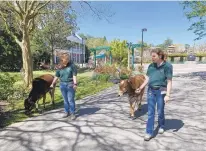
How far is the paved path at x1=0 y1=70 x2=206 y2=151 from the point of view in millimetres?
6082

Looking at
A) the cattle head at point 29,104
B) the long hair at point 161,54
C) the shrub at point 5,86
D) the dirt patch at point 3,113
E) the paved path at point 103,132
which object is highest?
the long hair at point 161,54

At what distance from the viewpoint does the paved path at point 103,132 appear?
6.08 metres

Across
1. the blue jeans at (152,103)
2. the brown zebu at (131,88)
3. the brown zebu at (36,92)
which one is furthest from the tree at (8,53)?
the blue jeans at (152,103)

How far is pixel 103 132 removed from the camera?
7.09 meters

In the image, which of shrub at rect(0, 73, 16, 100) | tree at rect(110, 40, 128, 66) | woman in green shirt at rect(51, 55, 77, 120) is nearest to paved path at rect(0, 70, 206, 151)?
woman in green shirt at rect(51, 55, 77, 120)

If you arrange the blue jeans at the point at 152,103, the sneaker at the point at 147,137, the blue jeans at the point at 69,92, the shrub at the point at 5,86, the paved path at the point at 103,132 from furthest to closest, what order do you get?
the shrub at the point at 5,86
the blue jeans at the point at 69,92
the blue jeans at the point at 152,103
the sneaker at the point at 147,137
the paved path at the point at 103,132

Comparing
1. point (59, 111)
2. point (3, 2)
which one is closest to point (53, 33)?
point (3, 2)

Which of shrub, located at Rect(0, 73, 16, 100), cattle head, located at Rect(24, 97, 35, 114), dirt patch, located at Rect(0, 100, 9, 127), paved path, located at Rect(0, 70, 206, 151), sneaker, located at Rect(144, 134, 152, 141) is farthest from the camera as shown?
shrub, located at Rect(0, 73, 16, 100)

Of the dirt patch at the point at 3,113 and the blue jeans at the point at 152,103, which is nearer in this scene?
the blue jeans at the point at 152,103

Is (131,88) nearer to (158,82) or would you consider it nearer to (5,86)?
(158,82)

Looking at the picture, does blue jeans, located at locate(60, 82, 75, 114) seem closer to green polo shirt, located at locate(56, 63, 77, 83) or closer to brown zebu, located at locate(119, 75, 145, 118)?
green polo shirt, located at locate(56, 63, 77, 83)

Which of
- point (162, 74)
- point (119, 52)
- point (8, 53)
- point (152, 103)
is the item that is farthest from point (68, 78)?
point (119, 52)

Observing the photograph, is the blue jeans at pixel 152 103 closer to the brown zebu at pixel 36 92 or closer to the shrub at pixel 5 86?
the brown zebu at pixel 36 92

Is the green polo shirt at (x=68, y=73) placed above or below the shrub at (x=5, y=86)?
above
